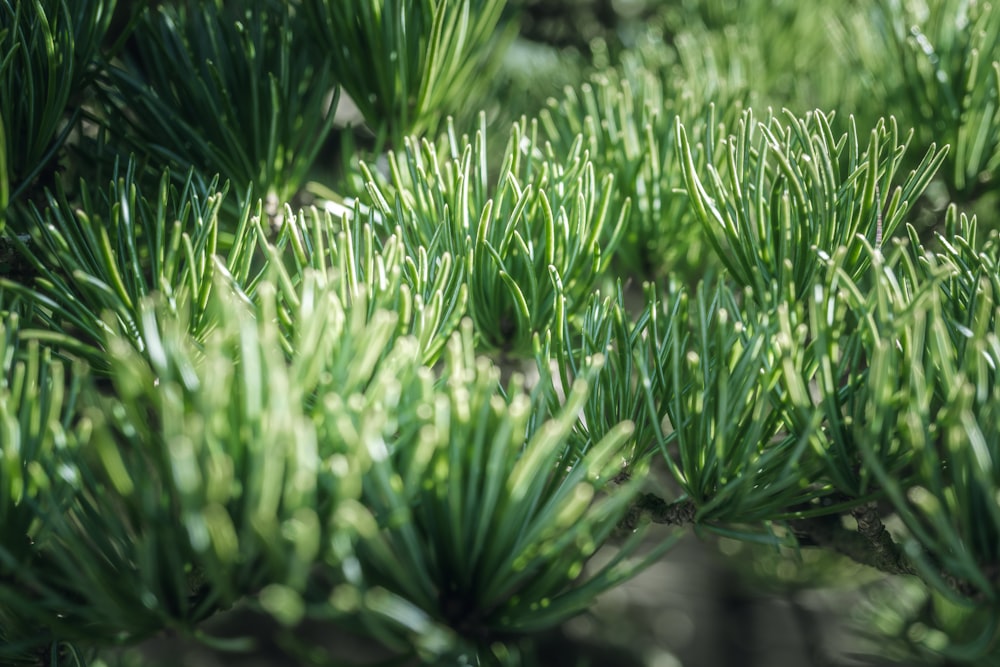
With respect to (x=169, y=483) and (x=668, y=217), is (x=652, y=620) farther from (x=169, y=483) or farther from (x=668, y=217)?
(x=169, y=483)

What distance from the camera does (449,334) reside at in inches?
10.4

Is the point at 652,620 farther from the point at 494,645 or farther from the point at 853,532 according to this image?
the point at 494,645

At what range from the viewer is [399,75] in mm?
337

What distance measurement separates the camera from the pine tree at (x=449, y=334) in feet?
0.63

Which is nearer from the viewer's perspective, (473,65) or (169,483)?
(169,483)

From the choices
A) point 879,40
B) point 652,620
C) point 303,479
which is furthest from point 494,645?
point 652,620

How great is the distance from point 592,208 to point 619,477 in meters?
0.10

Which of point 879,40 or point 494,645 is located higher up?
point 879,40

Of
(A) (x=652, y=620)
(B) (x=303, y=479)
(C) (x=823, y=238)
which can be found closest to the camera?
(B) (x=303, y=479)

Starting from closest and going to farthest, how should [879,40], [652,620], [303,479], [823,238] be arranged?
[303,479] → [823,238] → [879,40] → [652,620]

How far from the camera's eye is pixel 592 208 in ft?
0.98

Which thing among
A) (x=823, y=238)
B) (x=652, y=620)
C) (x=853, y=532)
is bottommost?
(x=652, y=620)

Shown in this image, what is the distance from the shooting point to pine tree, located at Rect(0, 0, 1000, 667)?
0.63ft

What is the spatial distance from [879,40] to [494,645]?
1.25 ft
